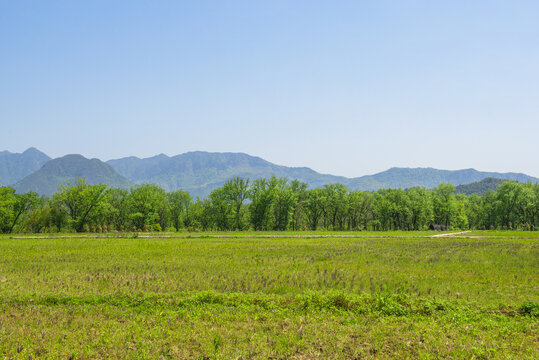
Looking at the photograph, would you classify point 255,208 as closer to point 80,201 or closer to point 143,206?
point 143,206

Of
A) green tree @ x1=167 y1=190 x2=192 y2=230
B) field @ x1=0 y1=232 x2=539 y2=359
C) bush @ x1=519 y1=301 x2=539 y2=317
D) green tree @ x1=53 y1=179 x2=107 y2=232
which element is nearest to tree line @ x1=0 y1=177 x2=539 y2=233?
green tree @ x1=167 y1=190 x2=192 y2=230

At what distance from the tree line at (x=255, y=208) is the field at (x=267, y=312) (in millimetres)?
66978

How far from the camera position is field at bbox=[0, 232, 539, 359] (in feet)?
30.0

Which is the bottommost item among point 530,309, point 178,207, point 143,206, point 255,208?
point 530,309

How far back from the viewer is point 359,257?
2688 cm

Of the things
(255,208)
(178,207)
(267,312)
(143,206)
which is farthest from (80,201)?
(267,312)

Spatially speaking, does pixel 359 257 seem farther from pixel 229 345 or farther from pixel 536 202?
pixel 536 202

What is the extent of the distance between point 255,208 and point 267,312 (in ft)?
284

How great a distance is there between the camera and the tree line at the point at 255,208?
84625 millimetres

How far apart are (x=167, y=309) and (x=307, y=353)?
19.8ft

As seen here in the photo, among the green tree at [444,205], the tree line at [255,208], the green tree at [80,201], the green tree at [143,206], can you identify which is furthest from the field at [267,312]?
the green tree at [444,205]

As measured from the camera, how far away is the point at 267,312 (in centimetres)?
1212

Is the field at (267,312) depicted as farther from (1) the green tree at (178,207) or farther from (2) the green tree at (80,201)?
(1) the green tree at (178,207)

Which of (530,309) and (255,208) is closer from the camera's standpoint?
(530,309)
